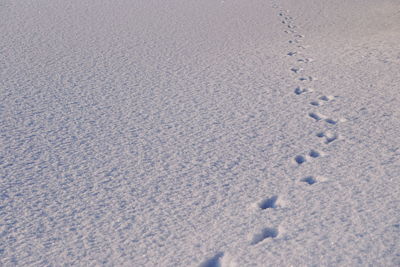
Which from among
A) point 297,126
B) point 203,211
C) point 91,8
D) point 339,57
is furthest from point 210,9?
point 203,211

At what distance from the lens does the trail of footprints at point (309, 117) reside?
6.46ft

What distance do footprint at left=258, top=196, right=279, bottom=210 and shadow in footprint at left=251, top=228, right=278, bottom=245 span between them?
18cm

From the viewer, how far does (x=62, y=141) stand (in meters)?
2.80

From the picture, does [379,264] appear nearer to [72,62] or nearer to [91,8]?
[72,62]

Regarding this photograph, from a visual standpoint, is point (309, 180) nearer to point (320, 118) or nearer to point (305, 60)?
point (320, 118)

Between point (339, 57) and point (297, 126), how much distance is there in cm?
182

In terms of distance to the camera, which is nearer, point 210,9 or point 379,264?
point 379,264

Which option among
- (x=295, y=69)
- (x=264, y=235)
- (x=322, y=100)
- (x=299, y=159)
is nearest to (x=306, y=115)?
(x=322, y=100)

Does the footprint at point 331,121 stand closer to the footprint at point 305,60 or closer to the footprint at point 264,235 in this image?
the footprint at point 264,235

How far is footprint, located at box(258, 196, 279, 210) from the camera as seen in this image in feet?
7.11

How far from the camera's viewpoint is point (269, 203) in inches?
86.4

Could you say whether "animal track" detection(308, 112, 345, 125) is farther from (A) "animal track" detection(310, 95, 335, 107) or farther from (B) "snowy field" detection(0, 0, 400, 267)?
(A) "animal track" detection(310, 95, 335, 107)

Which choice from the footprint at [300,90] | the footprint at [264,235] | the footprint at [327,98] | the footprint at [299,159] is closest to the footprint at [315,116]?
the footprint at [327,98]

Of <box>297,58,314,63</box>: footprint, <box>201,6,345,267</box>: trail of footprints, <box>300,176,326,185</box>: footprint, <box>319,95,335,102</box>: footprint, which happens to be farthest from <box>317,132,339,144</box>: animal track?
<box>297,58,314,63</box>: footprint
